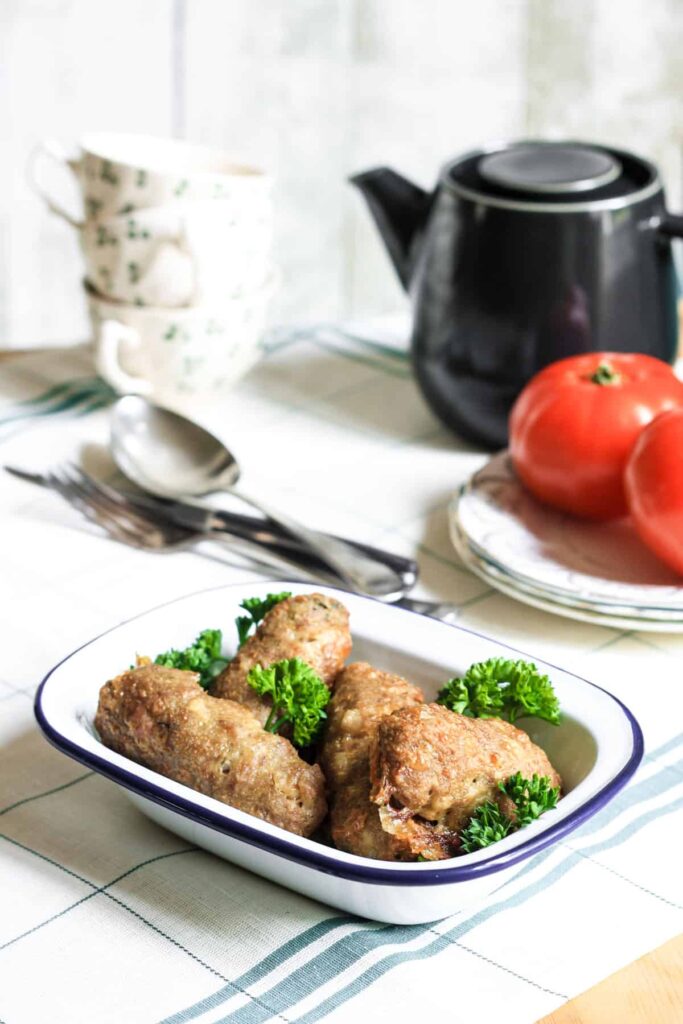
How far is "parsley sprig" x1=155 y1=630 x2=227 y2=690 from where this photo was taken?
69 cm

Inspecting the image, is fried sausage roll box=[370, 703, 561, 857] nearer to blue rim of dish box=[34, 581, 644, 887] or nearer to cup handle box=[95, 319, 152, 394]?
blue rim of dish box=[34, 581, 644, 887]

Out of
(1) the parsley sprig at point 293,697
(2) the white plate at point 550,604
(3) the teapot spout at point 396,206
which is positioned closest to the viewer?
(1) the parsley sprig at point 293,697

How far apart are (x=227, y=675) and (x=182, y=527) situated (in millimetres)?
330

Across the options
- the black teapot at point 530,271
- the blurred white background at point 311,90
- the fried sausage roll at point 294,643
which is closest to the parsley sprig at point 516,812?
the fried sausage roll at point 294,643

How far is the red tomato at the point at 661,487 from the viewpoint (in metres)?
0.87

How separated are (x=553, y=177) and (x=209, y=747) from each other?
0.64 metres

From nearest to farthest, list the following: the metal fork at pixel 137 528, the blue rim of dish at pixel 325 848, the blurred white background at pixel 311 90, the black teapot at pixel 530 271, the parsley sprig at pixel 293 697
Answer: the blue rim of dish at pixel 325 848 < the parsley sprig at pixel 293 697 < the metal fork at pixel 137 528 < the black teapot at pixel 530 271 < the blurred white background at pixel 311 90

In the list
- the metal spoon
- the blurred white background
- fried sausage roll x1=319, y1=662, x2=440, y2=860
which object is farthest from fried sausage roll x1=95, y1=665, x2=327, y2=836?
the blurred white background

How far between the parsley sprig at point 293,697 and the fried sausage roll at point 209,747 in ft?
0.06

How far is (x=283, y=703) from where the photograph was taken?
64 centimetres

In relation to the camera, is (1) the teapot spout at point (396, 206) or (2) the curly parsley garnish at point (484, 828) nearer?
(2) the curly parsley garnish at point (484, 828)

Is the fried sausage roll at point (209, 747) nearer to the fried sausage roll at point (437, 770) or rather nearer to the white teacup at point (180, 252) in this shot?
the fried sausage roll at point (437, 770)

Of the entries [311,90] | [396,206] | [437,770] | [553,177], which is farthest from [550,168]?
[311,90]

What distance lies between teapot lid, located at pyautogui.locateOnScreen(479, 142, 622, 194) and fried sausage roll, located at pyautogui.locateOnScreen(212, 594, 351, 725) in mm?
496
